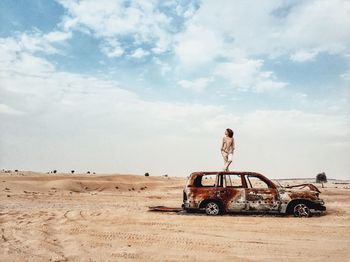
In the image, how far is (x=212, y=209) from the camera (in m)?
13.0

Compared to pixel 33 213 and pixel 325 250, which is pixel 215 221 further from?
pixel 33 213

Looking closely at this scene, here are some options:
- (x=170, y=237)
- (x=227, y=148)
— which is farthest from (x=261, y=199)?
(x=170, y=237)

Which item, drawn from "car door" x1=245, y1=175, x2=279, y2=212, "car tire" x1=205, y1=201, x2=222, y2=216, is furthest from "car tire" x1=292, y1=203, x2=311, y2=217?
"car tire" x1=205, y1=201, x2=222, y2=216

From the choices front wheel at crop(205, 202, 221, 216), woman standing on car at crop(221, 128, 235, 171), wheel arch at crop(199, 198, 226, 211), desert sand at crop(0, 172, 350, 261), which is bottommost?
desert sand at crop(0, 172, 350, 261)

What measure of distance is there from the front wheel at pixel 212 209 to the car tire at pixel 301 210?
2.52 m

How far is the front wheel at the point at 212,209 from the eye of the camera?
12992 millimetres

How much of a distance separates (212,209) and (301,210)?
2963mm

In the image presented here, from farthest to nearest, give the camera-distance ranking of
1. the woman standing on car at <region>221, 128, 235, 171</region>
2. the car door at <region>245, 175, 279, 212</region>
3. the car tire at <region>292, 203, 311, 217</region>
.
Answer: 1. the woman standing on car at <region>221, 128, 235, 171</region>
2. the car door at <region>245, 175, 279, 212</region>
3. the car tire at <region>292, 203, 311, 217</region>

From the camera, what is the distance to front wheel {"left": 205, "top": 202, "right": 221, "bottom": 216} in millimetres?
12992

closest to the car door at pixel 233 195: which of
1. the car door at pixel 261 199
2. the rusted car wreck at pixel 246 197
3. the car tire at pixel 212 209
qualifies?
the rusted car wreck at pixel 246 197

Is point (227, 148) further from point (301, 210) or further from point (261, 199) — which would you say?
point (301, 210)

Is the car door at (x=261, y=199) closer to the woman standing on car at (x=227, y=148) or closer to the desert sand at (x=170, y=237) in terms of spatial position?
the desert sand at (x=170, y=237)

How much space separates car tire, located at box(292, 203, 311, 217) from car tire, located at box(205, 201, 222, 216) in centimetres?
250

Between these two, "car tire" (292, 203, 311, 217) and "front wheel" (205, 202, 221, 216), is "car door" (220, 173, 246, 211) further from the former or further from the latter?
"car tire" (292, 203, 311, 217)
